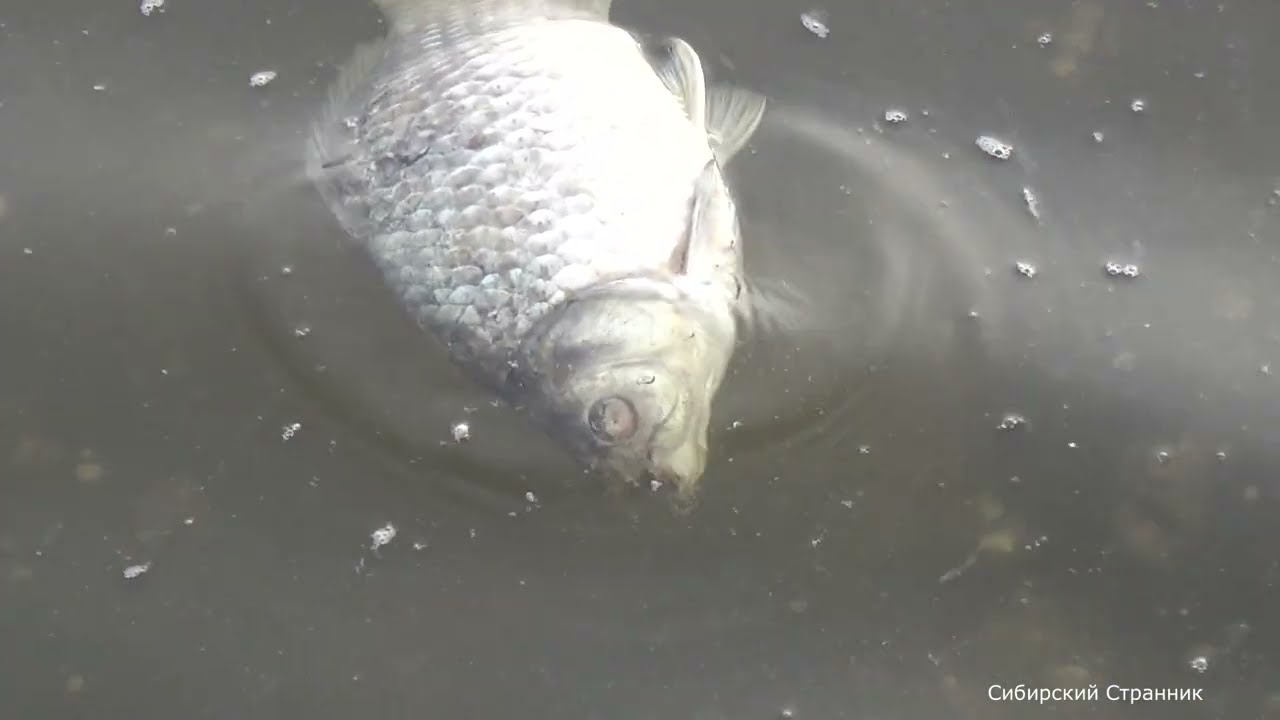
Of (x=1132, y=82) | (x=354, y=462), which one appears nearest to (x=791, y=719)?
(x=354, y=462)

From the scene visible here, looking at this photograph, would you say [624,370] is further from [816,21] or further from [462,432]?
[816,21]

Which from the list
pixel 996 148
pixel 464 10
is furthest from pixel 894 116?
pixel 464 10

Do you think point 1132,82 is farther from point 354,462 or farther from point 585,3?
point 354,462

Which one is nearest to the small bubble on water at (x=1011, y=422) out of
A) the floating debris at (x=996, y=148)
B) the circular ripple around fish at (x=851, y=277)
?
the circular ripple around fish at (x=851, y=277)

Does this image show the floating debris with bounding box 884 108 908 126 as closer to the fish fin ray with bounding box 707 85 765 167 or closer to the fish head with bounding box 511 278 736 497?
the fish fin ray with bounding box 707 85 765 167

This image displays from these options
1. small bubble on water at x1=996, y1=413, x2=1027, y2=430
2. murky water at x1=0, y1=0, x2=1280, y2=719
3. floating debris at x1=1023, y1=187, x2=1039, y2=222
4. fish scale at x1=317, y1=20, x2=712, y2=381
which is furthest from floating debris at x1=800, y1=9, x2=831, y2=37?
small bubble on water at x1=996, y1=413, x2=1027, y2=430

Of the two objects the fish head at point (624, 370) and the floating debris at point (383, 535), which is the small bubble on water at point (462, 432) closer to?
the floating debris at point (383, 535)

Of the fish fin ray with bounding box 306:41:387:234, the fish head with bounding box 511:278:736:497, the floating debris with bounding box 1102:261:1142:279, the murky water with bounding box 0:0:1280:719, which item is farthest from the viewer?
the floating debris with bounding box 1102:261:1142:279
